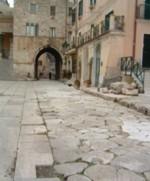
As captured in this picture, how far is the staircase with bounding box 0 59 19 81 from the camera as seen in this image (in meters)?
40.5

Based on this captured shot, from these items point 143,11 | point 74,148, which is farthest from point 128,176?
point 143,11

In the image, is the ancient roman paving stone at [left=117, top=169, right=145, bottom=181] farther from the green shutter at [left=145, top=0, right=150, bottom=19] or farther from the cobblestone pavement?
the green shutter at [left=145, top=0, right=150, bottom=19]

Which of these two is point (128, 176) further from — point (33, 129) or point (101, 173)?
point (33, 129)

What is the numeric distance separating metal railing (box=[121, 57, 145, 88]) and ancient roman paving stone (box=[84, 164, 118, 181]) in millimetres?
11918

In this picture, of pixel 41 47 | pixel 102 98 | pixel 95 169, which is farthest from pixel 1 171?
pixel 41 47

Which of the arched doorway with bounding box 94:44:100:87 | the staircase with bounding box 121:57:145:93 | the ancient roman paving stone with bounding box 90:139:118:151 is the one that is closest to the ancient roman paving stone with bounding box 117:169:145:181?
the ancient roman paving stone with bounding box 90:139:118:151

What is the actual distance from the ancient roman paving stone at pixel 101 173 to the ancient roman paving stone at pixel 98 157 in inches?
8.4

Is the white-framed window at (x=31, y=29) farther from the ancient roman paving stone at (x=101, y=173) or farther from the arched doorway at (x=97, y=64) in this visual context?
the ancient roman paving stone at (x=101, y=173)

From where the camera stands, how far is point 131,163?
14.3 feet

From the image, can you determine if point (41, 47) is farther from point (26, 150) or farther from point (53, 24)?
point (26, 150)

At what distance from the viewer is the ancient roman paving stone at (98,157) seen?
175 inches

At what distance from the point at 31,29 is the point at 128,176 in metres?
39.5

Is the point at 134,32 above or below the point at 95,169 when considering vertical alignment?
above

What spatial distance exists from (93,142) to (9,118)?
123 inches
